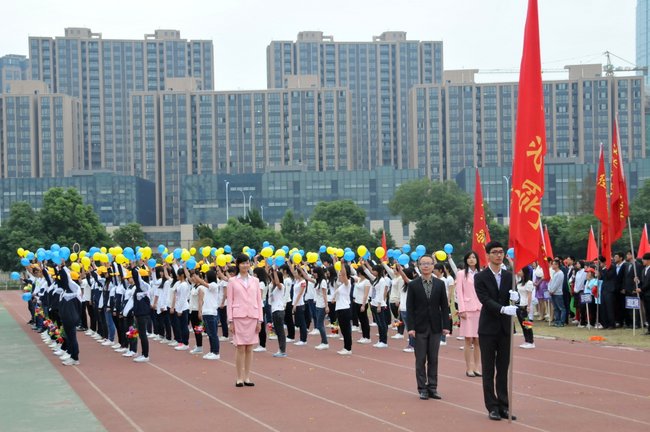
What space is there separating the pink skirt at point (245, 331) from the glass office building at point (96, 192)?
11822 cm

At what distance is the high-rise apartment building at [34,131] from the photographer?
14962cm

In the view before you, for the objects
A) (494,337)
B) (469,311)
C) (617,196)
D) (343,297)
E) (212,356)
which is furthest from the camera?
(617,196)

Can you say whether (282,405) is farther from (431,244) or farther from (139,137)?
(139,137)

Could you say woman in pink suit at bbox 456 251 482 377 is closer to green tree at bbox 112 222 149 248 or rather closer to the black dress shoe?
the black dress shoe

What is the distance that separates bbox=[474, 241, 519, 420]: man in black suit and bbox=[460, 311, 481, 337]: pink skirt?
3291 mm

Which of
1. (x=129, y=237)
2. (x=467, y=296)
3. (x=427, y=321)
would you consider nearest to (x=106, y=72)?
(x=129, y=237)

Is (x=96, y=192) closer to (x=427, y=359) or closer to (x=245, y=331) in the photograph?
(x=245, y=331)

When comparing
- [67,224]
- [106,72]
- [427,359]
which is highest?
[106,72]

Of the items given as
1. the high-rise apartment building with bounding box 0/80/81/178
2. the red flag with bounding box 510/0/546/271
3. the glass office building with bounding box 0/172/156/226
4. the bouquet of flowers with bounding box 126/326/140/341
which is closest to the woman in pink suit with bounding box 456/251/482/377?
the red flag with bounding box 510/0/546/271

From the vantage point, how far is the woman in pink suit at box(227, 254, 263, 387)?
1243 cm

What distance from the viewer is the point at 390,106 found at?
572ft

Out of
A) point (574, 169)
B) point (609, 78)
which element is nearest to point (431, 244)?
point (574, 169)

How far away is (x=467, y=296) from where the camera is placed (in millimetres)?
13477

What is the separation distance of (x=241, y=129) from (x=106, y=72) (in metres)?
41.0
